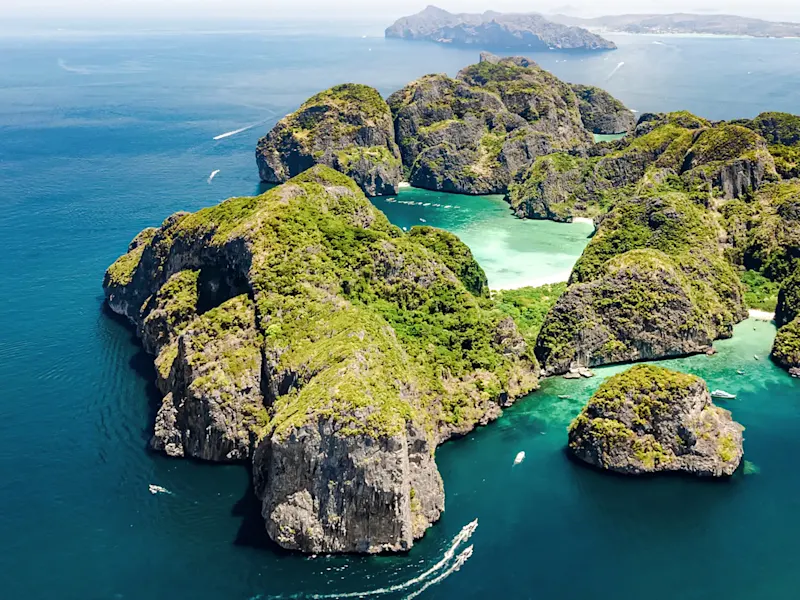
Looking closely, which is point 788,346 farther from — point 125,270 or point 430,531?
point 125,270

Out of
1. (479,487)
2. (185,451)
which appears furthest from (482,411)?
(185,451)

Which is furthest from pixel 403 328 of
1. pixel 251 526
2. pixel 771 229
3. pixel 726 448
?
pixel 771 229

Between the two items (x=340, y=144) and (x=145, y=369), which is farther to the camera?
(x=340, y=144)

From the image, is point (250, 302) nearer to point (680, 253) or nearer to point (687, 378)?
point (687, 378)

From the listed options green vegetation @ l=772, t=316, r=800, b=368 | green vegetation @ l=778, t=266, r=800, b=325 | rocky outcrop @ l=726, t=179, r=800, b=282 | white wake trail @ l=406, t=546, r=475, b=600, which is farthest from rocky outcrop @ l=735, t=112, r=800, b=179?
white wake trail @ l=406, t=546, r=475, b=600

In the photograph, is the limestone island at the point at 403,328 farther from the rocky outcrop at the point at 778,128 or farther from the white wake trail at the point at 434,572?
the rocky outcrop at the point at 778,128

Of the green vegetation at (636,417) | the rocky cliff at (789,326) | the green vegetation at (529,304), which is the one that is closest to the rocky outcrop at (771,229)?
the rocky cliff at (789,326)

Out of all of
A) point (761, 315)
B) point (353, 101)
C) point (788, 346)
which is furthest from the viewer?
point (353, 101)
